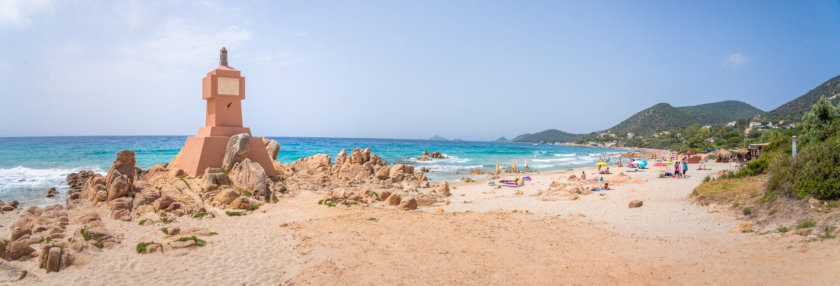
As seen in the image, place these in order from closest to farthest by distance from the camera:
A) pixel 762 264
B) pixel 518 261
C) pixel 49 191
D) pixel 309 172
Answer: pixel 762 264 → pixel 518 261 → pixel 49 191 → pixel 309 172

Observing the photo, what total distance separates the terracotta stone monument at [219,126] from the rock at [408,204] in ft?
22.3

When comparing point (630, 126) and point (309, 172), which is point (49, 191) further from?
point (630, 126)

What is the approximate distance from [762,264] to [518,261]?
431cm

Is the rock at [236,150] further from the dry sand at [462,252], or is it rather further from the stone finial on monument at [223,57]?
the dry sand at [462,252]

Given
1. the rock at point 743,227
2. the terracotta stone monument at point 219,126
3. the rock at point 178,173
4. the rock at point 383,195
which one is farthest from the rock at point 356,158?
the rock at point 743,227

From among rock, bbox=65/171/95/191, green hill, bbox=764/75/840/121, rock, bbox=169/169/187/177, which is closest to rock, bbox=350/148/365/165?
rock, bbox=169/169/187/177

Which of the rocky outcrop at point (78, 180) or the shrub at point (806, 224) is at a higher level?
the shrub at point (806, 224)

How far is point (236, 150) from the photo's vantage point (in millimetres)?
14773

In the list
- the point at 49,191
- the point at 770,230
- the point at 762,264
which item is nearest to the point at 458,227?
the point at 762,264

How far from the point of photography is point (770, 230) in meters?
8.53

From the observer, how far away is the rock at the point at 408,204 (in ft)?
43.2

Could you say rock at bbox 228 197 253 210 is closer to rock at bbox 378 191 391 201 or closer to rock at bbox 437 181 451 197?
rock at bbox 378 191 391 201

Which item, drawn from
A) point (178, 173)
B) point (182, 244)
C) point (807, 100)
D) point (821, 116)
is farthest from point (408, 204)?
point (807, 100)

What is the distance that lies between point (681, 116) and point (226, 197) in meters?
151
